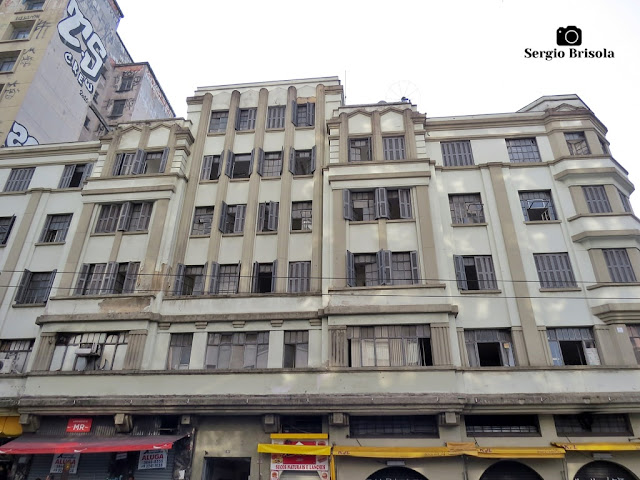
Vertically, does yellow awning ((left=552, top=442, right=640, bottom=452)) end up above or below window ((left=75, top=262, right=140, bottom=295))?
below

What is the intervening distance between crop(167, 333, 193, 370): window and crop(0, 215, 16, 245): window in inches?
504

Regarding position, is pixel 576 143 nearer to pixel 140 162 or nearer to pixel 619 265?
pixel 619 265

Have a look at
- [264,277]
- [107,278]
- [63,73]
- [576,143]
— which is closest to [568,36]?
[576,143]

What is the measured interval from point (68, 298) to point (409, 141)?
19335 millimetres

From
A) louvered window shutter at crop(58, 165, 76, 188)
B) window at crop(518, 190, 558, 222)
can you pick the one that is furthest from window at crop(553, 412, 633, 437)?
louvered window shutter at crop(58, 165, 76, 188)

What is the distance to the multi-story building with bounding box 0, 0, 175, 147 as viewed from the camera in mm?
32156

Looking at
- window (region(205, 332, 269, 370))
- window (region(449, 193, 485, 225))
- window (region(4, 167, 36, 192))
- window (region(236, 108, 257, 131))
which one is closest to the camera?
window (region(205, 332, 269, 370))

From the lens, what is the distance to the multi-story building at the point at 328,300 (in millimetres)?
16641

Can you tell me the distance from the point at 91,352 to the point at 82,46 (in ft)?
113

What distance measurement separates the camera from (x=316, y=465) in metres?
16.7

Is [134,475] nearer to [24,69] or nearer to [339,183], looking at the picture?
[339,183]

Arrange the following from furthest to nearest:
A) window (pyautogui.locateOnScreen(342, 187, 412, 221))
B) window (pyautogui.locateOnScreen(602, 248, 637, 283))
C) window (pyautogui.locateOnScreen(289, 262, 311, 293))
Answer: window (pyautogui.locateOnScreen(342, 187, 412, 221)) < window (pyautogui.locateOnScreen(289, 262, 311, 293)) < window (pyautogui.locateOnScreen(602, 248, 637, 283))

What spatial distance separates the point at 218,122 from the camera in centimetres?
2575

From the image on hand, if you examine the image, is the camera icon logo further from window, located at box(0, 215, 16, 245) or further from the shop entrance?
window, located at box(0, 215, 16, 245)
